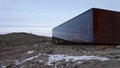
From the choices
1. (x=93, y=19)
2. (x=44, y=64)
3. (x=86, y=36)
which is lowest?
(x=44, y=64)

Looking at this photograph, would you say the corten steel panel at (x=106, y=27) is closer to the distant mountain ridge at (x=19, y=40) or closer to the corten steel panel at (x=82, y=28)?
the corten steel panel at (x=82, y=28)

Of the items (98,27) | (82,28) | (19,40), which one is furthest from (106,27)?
(19,40)

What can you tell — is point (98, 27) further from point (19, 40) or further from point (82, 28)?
point (19, 40)

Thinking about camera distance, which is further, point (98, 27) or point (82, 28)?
point (82, 28)

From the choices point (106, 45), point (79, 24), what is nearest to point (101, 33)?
point (106, 45)

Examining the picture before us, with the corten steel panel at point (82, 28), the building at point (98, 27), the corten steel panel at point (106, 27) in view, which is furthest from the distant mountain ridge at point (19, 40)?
the corten steel panel at point (106, 27)

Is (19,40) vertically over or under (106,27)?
under

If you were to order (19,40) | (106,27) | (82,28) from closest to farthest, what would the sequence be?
1. (106,27)
2. (82,28)
3. (19,40)

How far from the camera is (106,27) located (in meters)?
12.1

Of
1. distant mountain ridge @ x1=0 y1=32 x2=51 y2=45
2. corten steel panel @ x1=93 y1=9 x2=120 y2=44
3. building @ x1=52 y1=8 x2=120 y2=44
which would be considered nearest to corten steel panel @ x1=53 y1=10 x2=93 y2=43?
building @ x1=52 y1=8 x2=120 y2=44

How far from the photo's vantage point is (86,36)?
1215 cm

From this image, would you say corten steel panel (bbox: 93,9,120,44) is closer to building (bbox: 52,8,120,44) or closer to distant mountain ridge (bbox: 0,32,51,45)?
building (bbox: 52,8,120,44)

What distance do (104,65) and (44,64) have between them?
2.66m

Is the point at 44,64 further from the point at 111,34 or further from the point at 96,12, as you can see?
the point at 111,34
